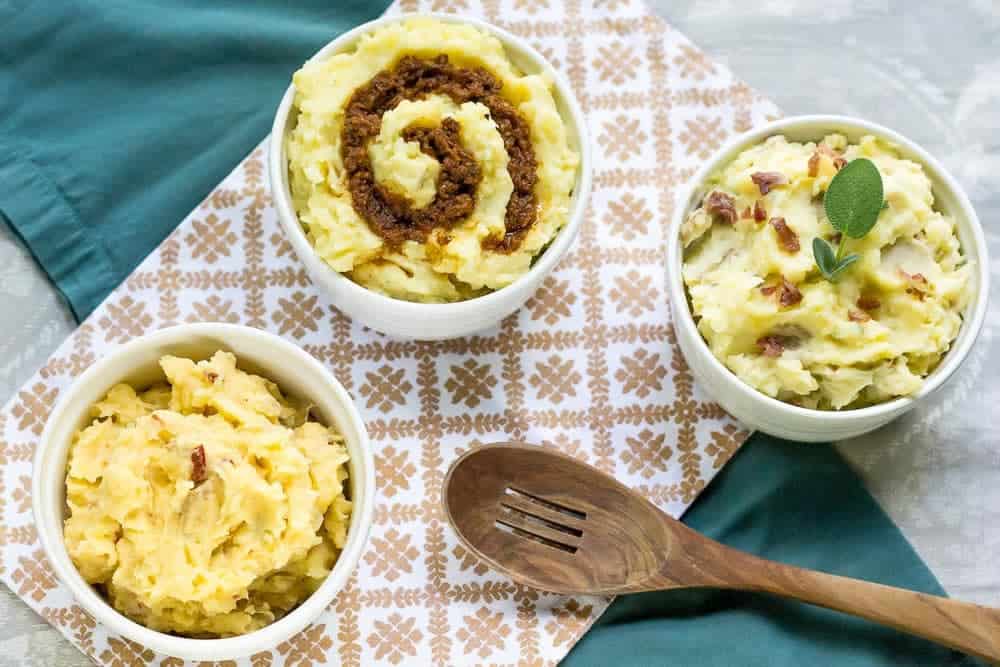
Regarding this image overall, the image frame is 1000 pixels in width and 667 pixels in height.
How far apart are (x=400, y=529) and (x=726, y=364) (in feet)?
2.79

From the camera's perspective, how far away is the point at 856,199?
8.31ft

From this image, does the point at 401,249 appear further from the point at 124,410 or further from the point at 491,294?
the point at 124,410

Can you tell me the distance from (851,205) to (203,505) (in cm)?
145

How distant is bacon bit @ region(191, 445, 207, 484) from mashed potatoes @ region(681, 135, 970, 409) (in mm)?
1099

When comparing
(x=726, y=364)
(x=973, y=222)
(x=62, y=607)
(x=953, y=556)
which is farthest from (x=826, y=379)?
(x=62, y=607)

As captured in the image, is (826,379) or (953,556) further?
(953,556)

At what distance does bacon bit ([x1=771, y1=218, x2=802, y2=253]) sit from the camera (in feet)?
8.57

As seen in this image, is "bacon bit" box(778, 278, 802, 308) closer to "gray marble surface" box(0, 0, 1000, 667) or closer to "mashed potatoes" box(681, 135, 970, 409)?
"mashed potatoes" box(681, 135, 970, 409)

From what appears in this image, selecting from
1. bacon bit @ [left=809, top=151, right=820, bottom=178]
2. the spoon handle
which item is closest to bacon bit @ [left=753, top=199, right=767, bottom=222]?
bacon bit @ [left=809, top=151, right=820, bottom=178]

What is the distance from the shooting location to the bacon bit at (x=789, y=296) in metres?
2.57

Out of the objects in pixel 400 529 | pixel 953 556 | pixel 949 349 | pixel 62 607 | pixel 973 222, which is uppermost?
pixel 973 222

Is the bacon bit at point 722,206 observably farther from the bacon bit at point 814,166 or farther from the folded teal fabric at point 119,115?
the folded teal fabric at point 119,115

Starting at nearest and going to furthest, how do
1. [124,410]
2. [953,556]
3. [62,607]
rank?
[124,410] → [62,607] → [953,556]

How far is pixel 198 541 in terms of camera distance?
7.85ft
